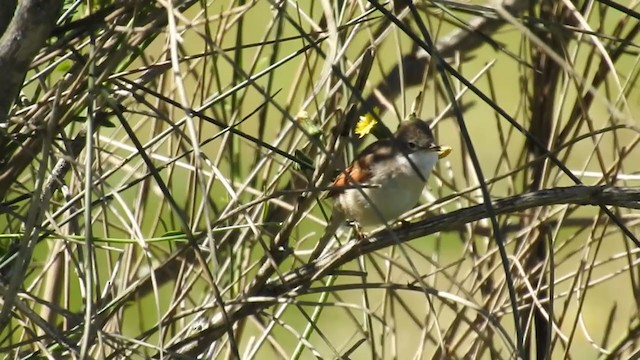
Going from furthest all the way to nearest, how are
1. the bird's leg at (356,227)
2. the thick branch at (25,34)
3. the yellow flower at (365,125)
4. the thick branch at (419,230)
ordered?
1. the bird's leg at (356,227)
2. the yellow flower at (365,125)
3. the thick branch at (419,230)
4. the thick branch at (25,34)

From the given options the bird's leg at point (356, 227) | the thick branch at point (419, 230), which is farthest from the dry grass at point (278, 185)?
the bird's leg at point (356, 227)

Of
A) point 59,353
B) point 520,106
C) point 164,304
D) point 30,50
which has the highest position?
point 30,50

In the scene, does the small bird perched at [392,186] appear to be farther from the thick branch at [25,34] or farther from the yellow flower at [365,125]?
the thick branch at [25,34]

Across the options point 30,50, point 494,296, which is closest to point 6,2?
point 30,50

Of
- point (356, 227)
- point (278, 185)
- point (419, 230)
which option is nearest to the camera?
point (419, 230)

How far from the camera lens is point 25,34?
165 centimetres

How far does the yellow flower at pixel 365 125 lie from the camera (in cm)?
239

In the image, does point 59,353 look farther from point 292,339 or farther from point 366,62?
point 292,339

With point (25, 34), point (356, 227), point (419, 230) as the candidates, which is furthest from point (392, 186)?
point (25, 34)

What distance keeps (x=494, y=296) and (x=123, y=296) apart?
1.27m

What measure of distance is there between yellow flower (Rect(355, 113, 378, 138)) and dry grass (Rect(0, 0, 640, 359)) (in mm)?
75

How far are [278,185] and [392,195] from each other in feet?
1.26

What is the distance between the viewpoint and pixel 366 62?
6.61 ft

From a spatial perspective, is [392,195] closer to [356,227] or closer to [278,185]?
[356,227]
